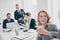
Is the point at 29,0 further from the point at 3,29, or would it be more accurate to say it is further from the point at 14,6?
the point at 3,29

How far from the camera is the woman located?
1440 mm

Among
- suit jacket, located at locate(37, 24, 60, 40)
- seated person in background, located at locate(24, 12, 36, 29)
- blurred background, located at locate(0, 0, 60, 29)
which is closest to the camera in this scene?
suit jacket, located at locate(37, 24, 60, 40)

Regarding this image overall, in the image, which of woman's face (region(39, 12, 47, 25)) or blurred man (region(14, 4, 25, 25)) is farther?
blurred man (region(14, 4, 25, 25))

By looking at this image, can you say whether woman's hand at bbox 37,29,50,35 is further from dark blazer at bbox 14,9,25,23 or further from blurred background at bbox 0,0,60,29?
dark blazer at bbox 14,9,25,23

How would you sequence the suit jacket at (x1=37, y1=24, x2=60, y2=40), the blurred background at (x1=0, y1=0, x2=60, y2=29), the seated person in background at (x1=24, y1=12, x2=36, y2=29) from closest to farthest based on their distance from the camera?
1. the suit jacket at (x1=37, y1=24, x2=60, y2=40)
2. the blurred background at (x1=0, y1=0, x2=60, y2=29)
3. the seated person in background at (x1=24, y1=12, x2=36, y2=29)

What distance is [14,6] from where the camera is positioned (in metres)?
1.79

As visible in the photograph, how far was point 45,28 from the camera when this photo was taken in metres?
1.47

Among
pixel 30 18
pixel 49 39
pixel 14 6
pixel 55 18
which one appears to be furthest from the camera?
pixel 14 6

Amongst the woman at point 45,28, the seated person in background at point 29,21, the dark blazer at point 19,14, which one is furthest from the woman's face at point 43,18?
the dark blazer at point 19,14

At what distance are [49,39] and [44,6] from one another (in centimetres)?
40

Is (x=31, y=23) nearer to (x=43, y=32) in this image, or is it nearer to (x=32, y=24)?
(x=32, y=24)

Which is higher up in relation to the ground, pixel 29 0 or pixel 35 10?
pixel 29 0

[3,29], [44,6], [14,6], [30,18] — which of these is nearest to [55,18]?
[44,6]

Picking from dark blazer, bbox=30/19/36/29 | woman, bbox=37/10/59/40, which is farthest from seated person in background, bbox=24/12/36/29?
woman, bbox=37/10/59/40
